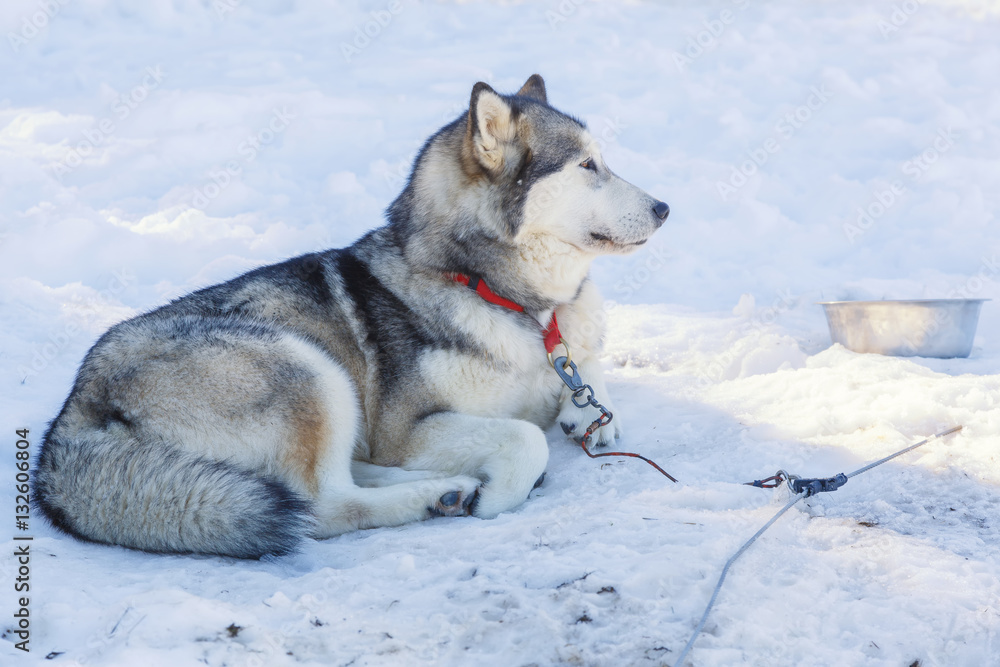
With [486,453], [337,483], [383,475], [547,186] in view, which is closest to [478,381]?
[486,453]

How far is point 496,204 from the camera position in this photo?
129 inches

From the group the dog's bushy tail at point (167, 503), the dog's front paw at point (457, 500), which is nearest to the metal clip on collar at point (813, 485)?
the dog's front paw at point (457, 500)

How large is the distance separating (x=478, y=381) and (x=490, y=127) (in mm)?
1186

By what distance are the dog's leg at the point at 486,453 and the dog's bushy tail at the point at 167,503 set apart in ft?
2.17

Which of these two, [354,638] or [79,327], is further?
[79,327]

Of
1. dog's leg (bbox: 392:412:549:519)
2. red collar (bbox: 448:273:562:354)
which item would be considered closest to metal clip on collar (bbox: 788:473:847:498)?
dog's leg (bbox: 392:412:549:519)

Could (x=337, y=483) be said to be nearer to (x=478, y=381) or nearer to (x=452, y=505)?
(x=452, y=505)

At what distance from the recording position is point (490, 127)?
3.23m

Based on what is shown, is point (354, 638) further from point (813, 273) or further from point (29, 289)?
point (813, 273)

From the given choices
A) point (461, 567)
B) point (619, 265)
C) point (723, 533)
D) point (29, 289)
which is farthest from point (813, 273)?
point (29, 289)

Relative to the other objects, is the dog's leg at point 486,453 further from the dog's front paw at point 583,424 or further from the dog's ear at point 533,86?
the dog's ear at point 533,86

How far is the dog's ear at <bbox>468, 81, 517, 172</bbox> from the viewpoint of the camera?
3.15 metres

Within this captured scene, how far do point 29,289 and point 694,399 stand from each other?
553cm

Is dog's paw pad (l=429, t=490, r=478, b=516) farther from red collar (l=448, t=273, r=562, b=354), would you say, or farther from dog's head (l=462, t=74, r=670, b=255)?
dog's head (l=462, t=74, r=670, b=255)
